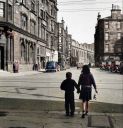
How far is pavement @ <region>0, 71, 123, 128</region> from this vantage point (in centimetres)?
1124

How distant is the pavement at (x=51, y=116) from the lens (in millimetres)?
11243

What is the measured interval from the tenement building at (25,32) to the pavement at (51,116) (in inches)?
1550

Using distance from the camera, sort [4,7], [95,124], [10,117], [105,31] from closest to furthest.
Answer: [95,124] → [10,117] → [4,7] → [105,31]

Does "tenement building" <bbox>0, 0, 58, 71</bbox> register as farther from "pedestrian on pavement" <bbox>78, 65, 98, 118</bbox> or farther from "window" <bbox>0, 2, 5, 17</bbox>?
"pedestrian on pavement" <bbox>78, 65, 98, 118</bbox>

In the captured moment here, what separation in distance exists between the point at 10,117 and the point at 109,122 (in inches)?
118

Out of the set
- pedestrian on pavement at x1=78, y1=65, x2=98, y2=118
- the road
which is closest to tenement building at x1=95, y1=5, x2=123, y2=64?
the road

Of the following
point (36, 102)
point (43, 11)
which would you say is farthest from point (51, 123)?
point (43, 11)

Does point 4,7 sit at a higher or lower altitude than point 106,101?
higher

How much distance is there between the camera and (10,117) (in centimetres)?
1260

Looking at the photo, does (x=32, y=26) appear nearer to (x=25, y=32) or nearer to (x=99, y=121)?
(x=25, y=32)

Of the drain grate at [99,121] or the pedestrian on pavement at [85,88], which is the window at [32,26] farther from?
the drain grate at [99,121]

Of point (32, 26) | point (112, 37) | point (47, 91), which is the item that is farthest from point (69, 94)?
point (112, 37)

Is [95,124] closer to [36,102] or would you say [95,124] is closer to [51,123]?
[51,123]

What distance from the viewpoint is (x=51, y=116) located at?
510 inches
